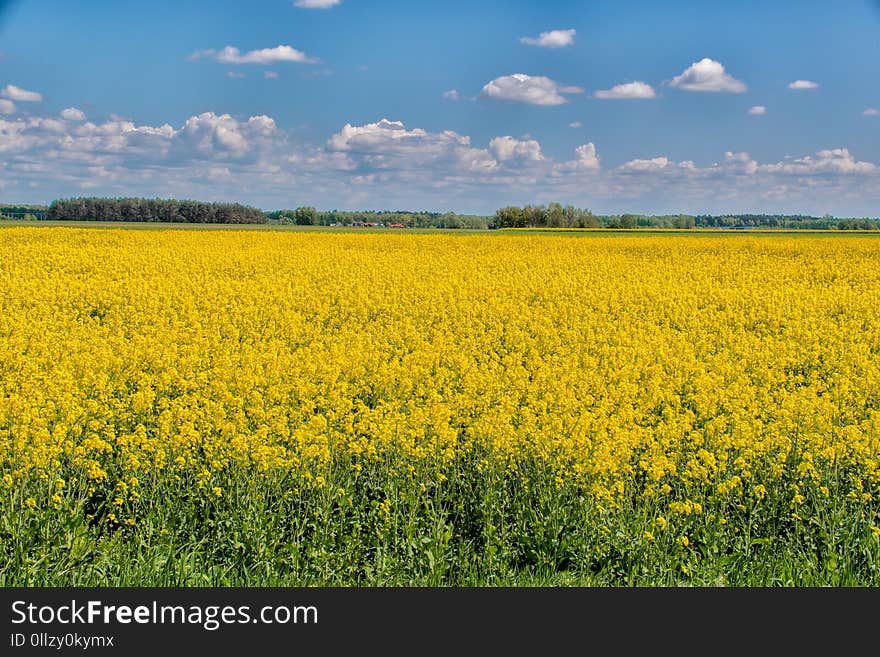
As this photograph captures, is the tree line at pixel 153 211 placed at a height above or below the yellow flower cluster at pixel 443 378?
above

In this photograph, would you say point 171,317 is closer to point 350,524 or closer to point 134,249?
point 350,524

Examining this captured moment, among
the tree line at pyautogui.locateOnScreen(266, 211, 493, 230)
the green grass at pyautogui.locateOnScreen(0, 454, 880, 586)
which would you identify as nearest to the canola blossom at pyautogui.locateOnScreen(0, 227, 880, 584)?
the green grass at pyautogui.locateOnScreen(0, 454, 880, 586)

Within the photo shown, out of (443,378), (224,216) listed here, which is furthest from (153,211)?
(443,378)

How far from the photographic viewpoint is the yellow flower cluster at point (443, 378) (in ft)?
23.5

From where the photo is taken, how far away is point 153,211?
3223 inches

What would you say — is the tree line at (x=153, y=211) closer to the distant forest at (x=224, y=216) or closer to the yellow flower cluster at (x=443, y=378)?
the distant forest at (x=224, y=216)

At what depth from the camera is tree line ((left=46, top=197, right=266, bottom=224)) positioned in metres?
81.0

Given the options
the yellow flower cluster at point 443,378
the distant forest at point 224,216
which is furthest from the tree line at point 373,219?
the yellow flower cluster at point 443,378

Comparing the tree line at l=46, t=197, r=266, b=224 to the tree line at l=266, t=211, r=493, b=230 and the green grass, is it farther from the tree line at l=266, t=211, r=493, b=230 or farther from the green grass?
the green grass

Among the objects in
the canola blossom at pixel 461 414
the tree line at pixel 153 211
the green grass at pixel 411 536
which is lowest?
the green grass at pixel 411 536

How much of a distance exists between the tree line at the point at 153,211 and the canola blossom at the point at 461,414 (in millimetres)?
65203

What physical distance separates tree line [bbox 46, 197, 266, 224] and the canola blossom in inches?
2567

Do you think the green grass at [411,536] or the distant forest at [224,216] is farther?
the distant forest at [224,216]

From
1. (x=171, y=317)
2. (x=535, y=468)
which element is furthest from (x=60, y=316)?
(x=535, y=468)
